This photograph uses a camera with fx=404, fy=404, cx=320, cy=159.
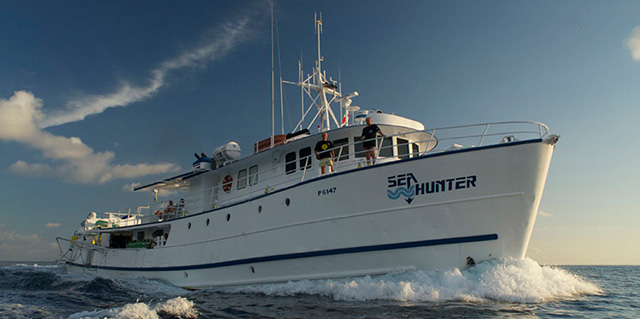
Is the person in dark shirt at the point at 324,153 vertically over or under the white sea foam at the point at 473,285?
over

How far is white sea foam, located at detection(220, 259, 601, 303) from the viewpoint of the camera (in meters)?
7.46

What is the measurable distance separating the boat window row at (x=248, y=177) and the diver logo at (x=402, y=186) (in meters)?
5.11

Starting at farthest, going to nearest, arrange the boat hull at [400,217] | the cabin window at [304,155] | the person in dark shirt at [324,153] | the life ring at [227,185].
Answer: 1. the life ring at [227,185]
2. the cabin window at [304,155]
3. the person in dark shirt at [324,153]
4. the boat hull at [400,217]

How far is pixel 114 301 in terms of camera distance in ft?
31.6

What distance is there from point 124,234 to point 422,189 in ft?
44.8

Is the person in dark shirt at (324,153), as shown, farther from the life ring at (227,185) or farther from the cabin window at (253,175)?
the life ring at (227,185)

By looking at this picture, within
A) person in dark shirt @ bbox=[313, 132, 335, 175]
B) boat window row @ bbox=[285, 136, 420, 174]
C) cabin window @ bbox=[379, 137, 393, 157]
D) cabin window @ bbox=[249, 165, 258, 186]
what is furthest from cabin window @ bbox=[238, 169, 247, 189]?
cabin window @ bbox=[379, 137, 393, 157]

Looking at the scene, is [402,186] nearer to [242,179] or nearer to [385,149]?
[385,149]

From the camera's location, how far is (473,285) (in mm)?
7559

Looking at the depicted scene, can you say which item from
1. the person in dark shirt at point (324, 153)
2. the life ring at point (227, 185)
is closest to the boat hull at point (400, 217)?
the person in dark shirt at point (324, 153)

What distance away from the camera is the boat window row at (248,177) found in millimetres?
12594

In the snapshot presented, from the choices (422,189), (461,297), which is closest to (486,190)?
(422,189)

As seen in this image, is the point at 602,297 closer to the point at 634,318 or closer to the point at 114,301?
the point at 634,318

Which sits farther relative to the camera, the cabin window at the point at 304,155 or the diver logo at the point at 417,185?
the cabin window at the point at 304,155
